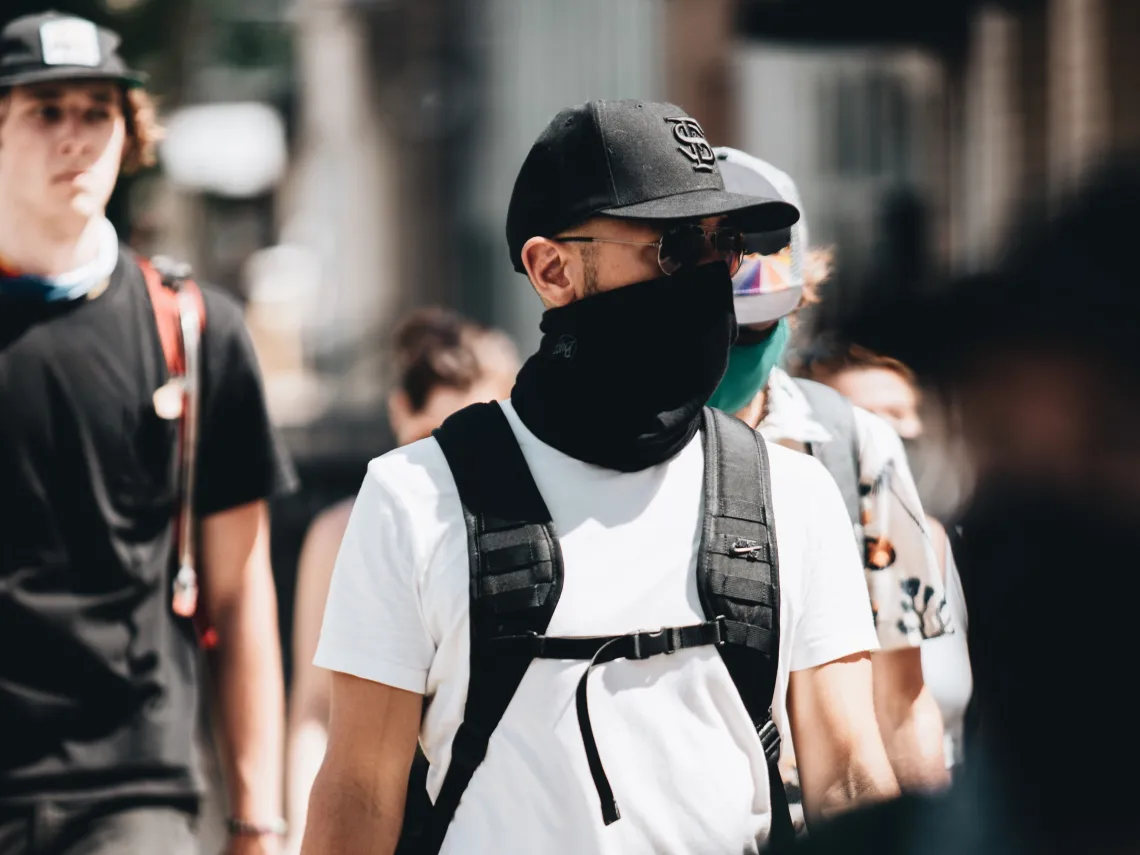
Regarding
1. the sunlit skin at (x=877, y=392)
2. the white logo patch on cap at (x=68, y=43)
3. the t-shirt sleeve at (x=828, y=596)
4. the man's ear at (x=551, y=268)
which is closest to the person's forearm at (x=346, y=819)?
the t-shirt sleeve at (x=828, y=596)

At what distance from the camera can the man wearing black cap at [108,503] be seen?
337 cm

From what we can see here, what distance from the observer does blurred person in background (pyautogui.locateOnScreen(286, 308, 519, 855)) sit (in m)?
4.23

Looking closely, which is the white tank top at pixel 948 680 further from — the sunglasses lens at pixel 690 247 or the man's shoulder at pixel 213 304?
the man's shoulder at pixel 213 304

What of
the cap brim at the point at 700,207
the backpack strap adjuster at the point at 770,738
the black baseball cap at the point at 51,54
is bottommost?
the backpack strap adjuster at the point at 770,738

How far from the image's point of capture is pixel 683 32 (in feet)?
42.7

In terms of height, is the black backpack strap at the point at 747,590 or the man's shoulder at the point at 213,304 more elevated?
the man's shoulder at the point at 213,304

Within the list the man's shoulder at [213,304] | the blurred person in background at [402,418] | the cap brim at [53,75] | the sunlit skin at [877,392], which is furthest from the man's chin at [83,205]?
the sunlit skin at [877,392]

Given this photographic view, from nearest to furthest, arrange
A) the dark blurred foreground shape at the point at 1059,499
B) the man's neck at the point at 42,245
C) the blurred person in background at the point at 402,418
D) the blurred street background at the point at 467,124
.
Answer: the dark blurred foreground shape at the point at 1059,499 < the man's neck at the point at 42,245 < the blurred person in background at the point at 402,418 < the blurred street background at the point at 467,124

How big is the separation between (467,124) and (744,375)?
47.1 ft

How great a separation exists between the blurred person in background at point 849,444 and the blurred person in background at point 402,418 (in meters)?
1.30

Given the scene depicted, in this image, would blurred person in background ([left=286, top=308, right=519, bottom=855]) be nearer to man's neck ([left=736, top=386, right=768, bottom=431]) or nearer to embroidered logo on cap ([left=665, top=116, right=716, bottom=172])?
man's neck ([left=736, top=386, right=768, bottom=431])

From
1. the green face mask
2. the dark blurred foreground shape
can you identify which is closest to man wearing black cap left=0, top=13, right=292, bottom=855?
the green face mask

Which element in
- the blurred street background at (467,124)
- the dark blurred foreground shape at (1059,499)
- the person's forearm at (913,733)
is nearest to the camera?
the dark blurred foreground shape at (1059,499)

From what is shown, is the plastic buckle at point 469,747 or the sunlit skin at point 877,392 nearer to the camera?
the plastic buckle at point 469,747
